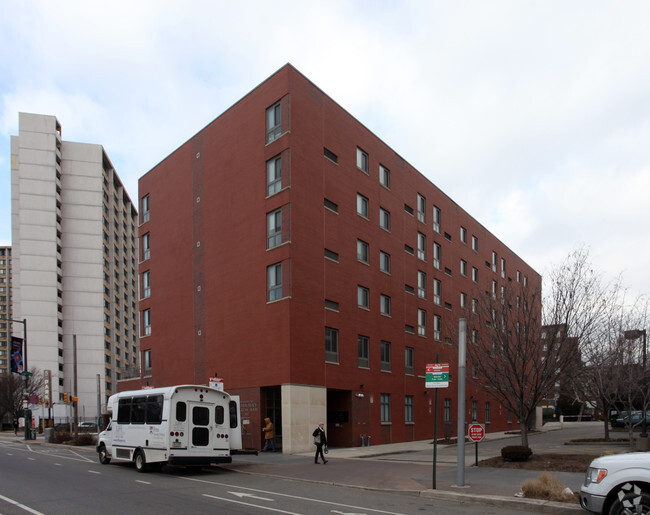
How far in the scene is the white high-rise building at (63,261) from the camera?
85.4 meters

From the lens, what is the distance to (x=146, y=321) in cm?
4038

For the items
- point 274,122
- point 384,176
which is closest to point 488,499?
point 274,122

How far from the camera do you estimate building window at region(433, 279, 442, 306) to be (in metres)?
43.8

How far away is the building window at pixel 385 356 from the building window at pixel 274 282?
941 centimetres

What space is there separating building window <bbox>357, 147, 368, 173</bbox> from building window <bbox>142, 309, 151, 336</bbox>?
17123 mm

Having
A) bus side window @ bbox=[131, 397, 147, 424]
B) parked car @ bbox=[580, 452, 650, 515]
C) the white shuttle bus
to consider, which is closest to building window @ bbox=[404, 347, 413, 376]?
the white shuttle bus

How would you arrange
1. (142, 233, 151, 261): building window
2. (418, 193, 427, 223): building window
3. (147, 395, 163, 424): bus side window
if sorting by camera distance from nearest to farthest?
(147, 395, 163, 424): bus side window < (142, 233, 151, 261): building window < (418, 193, 427, 223): building window

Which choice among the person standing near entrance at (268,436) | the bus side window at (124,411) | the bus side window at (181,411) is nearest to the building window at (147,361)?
the person standing near entrance at (268,436)

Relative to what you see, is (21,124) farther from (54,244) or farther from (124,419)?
(124,419)

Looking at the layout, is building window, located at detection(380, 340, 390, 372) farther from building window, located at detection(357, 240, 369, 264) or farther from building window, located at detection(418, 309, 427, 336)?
building window, located at detection(357, 240, 369, 264)

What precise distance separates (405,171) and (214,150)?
44.3ft

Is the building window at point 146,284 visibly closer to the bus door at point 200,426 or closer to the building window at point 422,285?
the building window at point 422,285

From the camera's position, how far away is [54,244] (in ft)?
288

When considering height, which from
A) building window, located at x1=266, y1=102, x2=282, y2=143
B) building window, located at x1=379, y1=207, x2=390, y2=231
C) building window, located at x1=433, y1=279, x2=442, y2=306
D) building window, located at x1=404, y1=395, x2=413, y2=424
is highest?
building window, located at x1=266, y1=102, x2=282, y2=143
